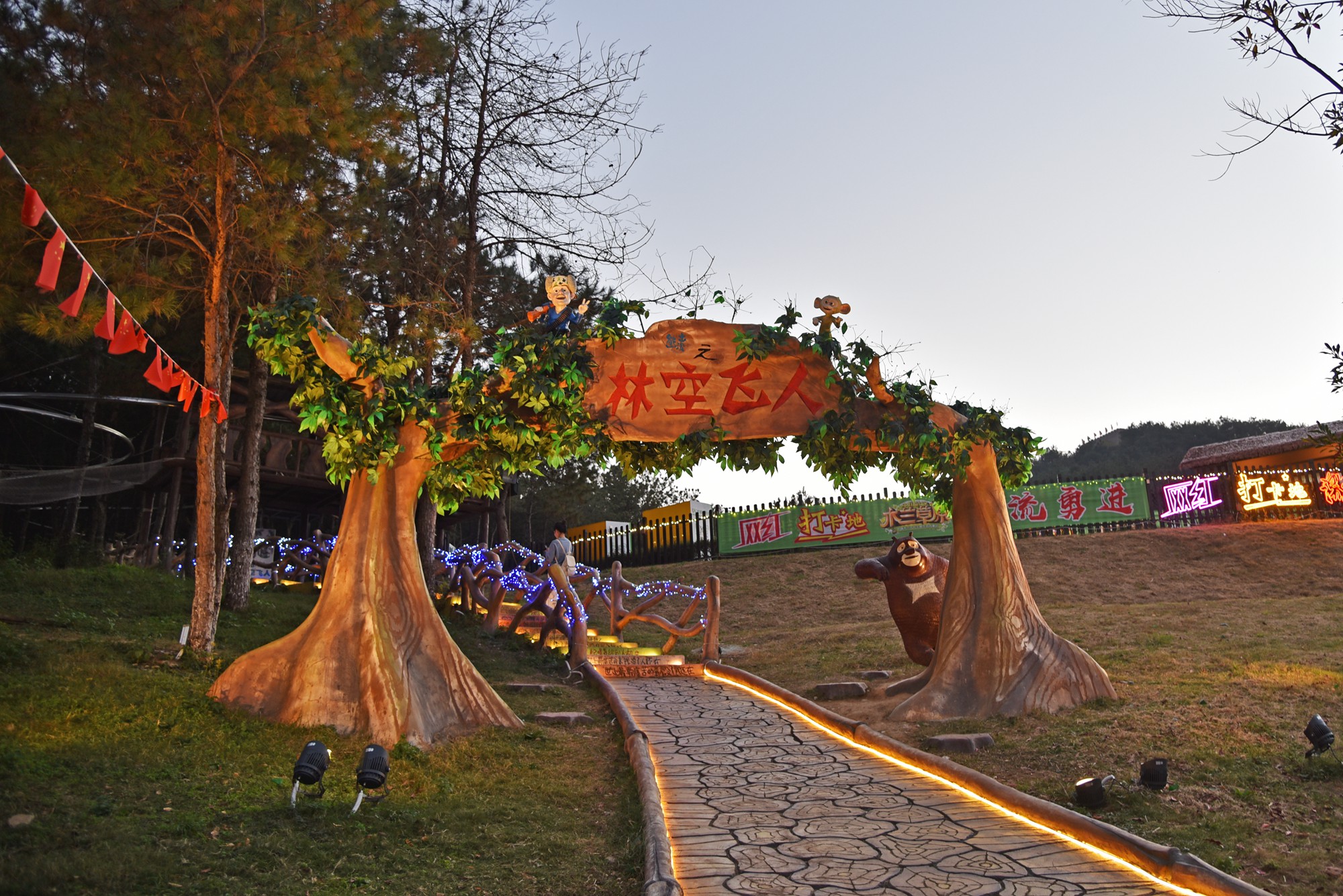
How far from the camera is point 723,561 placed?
22984mm

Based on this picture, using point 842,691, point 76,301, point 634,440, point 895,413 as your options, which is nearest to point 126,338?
point 76,301

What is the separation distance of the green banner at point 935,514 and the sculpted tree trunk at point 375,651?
1553 cm

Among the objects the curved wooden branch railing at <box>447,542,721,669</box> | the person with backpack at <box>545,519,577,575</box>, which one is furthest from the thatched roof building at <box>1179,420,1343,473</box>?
the person with backpack at <box>545,519,577,575</box>

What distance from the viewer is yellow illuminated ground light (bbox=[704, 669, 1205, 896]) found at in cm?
434

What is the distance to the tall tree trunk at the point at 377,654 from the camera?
7.42 meters

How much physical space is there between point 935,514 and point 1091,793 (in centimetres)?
1727

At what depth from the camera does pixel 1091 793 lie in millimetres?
5410

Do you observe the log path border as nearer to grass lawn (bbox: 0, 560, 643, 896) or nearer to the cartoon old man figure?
grass lawn (bbox: 0, 560, 643, 896)

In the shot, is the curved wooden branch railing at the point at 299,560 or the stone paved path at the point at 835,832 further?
the curved wooden branch railing at the point at 299,560

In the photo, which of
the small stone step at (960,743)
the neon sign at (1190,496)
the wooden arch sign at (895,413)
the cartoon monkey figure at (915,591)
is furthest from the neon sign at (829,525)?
the small stone step at (960,743)

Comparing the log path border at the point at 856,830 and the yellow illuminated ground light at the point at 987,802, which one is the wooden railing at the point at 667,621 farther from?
the log path border at the point at 856,830

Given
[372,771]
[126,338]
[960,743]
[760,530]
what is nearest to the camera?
[372,771]

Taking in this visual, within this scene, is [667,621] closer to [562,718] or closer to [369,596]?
[562,718]

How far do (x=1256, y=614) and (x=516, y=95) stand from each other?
13.5 m
